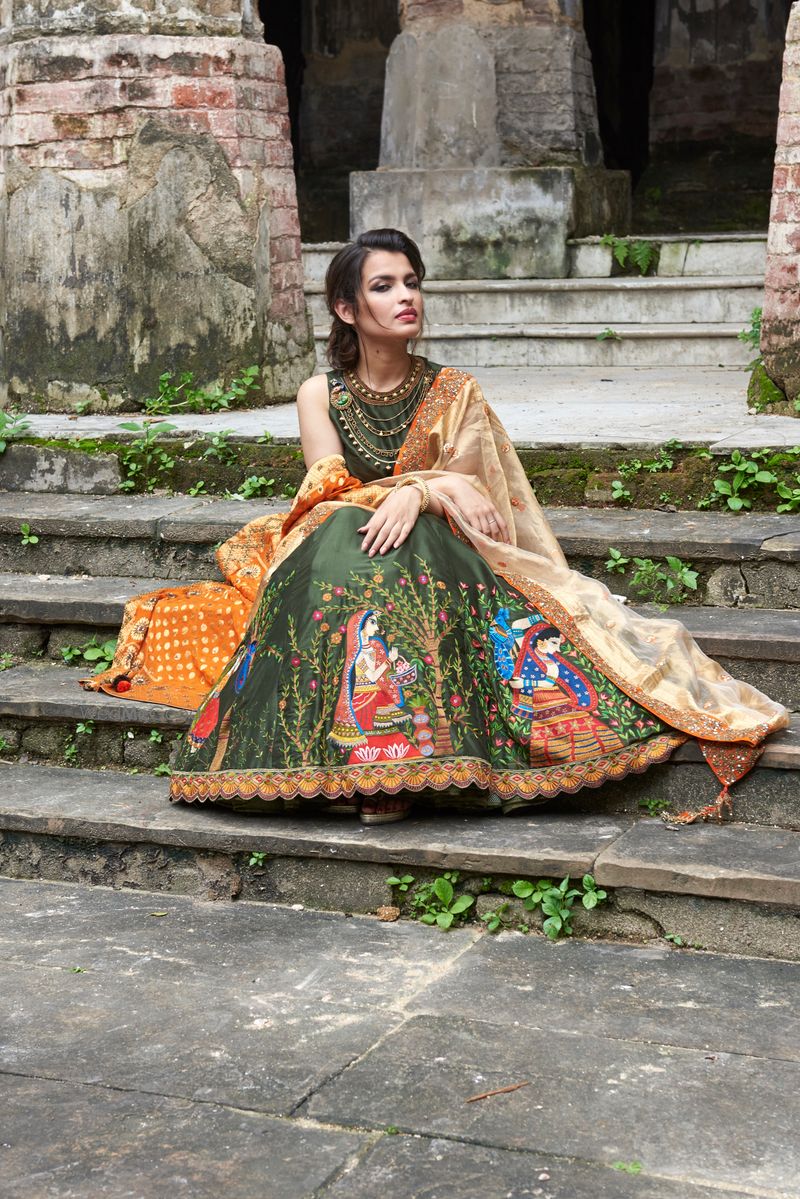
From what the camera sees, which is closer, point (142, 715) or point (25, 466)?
point (142, 715)

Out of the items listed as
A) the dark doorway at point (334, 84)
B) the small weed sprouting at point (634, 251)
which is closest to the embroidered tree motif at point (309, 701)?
the small weed sprouting at point (634, 251)

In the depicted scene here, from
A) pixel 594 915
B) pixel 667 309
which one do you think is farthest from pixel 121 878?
pixel 667 309

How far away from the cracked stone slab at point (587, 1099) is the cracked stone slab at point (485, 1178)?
0.03 meters

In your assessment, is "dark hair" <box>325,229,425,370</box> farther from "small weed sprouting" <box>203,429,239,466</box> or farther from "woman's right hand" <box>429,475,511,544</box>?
"small weed sprouting" <box>203,429,239,466</box>

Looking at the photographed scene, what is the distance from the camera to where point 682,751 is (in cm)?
380

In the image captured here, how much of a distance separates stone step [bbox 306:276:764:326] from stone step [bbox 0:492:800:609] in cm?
313

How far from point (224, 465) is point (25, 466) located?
2.67 ft

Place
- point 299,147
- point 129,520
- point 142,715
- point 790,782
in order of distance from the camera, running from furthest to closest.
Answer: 1. point 299,147
2. point 129,520
3. point 142,715
4. point 790,782

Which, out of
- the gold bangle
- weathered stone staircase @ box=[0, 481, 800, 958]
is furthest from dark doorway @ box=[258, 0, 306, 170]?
the gold bangle

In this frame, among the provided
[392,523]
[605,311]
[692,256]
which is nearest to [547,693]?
[392,523]

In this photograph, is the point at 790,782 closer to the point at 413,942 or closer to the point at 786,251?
the point at 413,942

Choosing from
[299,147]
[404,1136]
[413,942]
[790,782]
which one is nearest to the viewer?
[404,1136]

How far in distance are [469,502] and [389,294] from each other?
0.58m

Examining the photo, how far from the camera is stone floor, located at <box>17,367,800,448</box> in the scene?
5.45m
